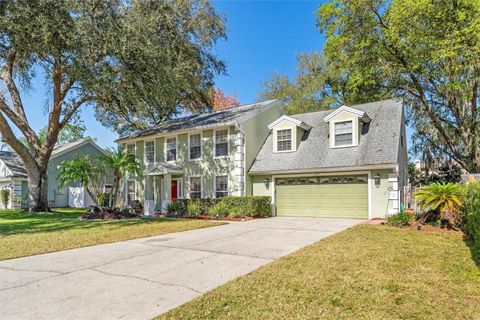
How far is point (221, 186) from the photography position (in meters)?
17.5

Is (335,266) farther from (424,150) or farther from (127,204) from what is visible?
(424,150)

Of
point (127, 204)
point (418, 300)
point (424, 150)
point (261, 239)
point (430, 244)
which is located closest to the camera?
point (418, 300)

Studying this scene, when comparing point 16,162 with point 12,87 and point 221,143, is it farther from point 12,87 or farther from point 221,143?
point 221,143

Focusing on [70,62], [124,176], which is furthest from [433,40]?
[124,176]

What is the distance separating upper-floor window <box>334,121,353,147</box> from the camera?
15259mm

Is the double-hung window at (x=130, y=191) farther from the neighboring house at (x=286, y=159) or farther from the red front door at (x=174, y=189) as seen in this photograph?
the red front door at (x=174, y=189)

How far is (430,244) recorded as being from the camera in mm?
7793

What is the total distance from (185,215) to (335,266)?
11.9 metres

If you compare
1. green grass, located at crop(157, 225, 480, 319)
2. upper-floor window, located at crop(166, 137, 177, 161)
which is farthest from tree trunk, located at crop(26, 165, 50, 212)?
green grass, located at crop(157, 225, 480, 319)

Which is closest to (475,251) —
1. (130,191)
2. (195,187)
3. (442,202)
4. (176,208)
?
(442,202)

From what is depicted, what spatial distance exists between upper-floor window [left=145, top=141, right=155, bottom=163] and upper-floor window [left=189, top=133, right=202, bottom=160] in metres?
3.18

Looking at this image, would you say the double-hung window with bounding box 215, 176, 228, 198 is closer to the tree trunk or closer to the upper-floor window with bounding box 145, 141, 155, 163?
the upper-floor window with bounding box 145, 141, 155, 163

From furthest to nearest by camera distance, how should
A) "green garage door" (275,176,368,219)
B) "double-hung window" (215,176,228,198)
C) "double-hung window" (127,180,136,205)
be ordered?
"double-hung window" (127,180,136,205) < "double-hung window" (215,176,228,198) < "green garage door" (275,176,368,219)

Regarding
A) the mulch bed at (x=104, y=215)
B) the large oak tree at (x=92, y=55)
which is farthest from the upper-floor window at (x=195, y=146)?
the mulch bed at (x=104, y=215)
